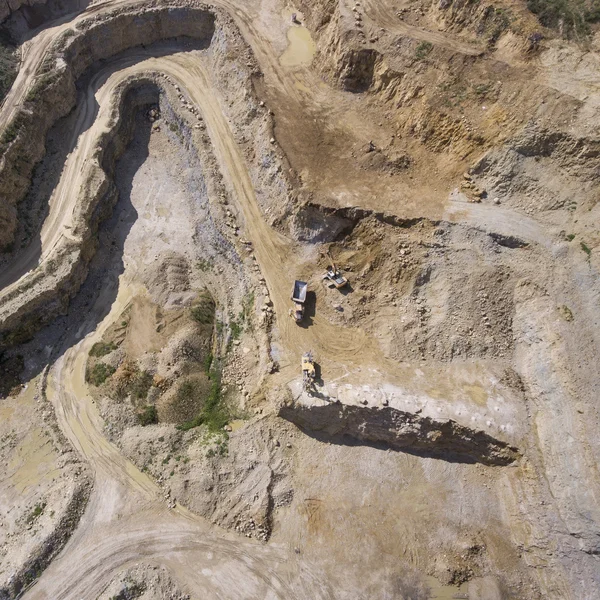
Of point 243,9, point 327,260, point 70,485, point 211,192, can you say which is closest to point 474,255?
point 327,260

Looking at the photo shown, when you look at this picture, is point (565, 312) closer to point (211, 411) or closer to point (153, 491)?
point (211, 411)

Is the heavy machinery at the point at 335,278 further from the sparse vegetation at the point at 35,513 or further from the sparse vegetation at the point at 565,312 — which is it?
the sparse vegetation at the point at 35,513

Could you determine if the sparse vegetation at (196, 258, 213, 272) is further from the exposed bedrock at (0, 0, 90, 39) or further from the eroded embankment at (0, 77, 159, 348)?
the exposed bedrock at (0, 0, 90, 39)

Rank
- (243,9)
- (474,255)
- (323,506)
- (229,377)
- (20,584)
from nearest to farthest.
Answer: (20,584) < (323,506) < (474,255) < (229,377) < (243,9)

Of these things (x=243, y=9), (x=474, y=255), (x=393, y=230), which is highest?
(x=243, y=9)

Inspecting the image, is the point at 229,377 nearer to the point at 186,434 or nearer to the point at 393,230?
the point at 186,434

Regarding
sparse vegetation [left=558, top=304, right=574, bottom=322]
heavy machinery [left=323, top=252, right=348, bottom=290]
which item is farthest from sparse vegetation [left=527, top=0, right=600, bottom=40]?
heavy machinery [left=323, top=252, right=348, bottom=290]
